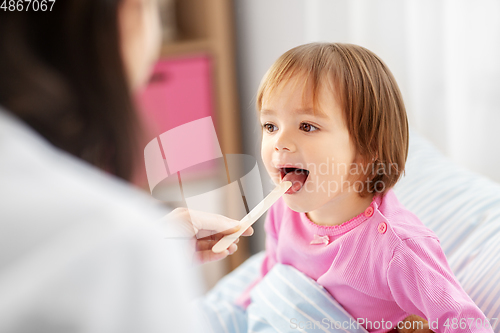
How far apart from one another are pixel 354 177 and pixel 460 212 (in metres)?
0.23

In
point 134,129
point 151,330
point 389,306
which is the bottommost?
Answer: point 389,306

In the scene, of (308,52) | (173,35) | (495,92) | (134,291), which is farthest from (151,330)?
(173,35)

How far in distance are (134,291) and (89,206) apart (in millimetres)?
61

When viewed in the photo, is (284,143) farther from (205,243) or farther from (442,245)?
(442,245)

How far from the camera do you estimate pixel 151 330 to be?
31cm

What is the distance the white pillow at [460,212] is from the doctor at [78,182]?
32 cm

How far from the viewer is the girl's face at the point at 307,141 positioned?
1.46ft

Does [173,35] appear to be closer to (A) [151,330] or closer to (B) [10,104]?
(B) [10,104]

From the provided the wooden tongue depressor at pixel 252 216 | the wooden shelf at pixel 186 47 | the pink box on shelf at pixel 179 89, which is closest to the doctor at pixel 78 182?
the wooden tongue depressor at pixel 252 216

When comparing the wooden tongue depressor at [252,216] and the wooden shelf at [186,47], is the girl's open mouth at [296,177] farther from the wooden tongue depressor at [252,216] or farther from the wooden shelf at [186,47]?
the wooden shelf at [186,47]

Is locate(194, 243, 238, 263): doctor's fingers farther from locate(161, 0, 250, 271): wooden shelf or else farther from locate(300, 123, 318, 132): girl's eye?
locate(161, 0, 250, 271): wooden shelf

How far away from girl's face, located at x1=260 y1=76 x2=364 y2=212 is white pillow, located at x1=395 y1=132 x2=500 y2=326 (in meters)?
0.11

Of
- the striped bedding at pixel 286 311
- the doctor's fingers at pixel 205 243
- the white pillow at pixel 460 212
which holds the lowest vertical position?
the striped bedding at pixel 286 311

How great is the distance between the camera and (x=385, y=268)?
19.2 inches
